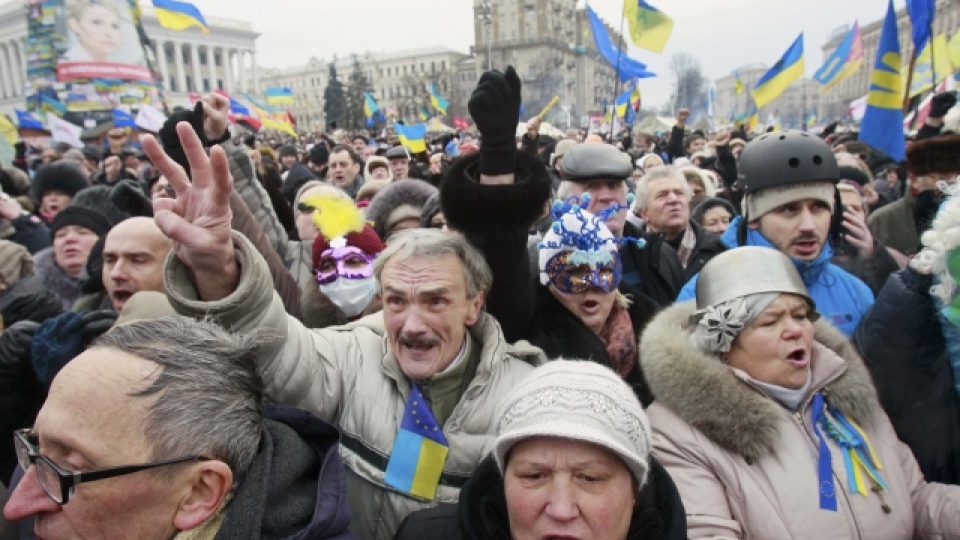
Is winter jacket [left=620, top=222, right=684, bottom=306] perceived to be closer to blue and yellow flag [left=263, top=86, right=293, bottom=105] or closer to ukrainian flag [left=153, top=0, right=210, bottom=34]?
ukrainian flag [left=153, top=0, right=210, bottom=34]

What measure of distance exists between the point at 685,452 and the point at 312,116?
10456cm

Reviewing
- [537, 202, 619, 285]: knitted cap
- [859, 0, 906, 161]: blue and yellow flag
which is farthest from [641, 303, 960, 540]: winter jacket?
[859, 0, 906, 161]: blue and yellow flag

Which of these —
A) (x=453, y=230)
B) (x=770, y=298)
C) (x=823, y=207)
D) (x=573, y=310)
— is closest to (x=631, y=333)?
(x=573, y=310)

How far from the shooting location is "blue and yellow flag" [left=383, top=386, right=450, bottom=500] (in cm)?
202

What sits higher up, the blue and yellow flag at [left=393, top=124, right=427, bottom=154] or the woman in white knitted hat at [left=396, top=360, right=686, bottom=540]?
the blue and yellow flag at [left=393, top=124, right=427, bottom=154]

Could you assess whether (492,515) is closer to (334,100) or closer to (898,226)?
(898,226)

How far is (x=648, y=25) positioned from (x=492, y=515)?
1054 centimetres

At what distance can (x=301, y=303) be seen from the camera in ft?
10.6

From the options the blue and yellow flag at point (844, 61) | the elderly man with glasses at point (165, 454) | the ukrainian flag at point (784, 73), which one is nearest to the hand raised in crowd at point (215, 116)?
the elderly man with glasses at point (165, 454)

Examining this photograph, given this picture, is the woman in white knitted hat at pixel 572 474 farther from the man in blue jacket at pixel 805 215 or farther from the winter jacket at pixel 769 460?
the man in blue jacket at pixel 805 215

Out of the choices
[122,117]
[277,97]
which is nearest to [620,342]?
[122,117]

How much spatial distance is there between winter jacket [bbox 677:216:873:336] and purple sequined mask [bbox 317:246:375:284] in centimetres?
157

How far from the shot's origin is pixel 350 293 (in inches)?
125

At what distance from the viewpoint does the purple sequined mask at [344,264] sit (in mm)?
3180
